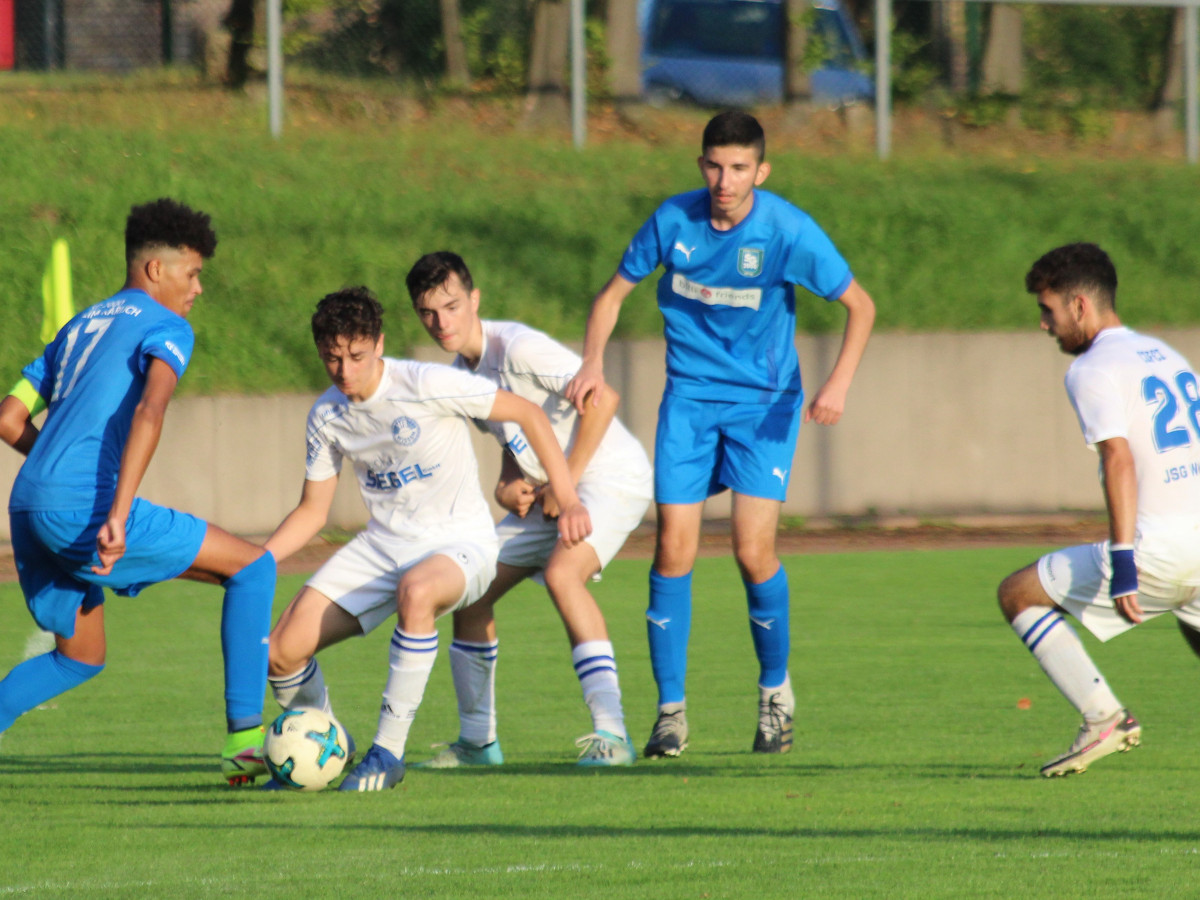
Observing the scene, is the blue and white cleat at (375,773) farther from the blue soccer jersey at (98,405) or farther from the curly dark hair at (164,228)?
the curly dark hair at (164,228)

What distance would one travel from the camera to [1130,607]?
508 centimetres

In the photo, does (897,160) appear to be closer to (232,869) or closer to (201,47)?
(201,47)

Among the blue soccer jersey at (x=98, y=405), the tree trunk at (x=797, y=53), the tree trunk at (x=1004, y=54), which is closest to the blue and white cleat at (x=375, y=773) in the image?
the blue soccer jersey at (x=98, y=405)

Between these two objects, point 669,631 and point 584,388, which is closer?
point 584,388

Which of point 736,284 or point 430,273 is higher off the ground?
point 430,273

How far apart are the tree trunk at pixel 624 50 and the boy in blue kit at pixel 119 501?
13753 millimetres

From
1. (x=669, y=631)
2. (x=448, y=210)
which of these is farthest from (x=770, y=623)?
(x=448, y=210)

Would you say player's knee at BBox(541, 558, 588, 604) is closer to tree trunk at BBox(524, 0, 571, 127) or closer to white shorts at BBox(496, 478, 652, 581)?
white shorts at BBox(496, 478, 652, 581)

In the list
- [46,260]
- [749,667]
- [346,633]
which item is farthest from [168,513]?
[46,260]

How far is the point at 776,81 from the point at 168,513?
50.4 feet

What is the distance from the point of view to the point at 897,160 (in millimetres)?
19031

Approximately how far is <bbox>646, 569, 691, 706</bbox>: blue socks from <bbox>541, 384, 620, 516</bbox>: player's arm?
1.92 ft

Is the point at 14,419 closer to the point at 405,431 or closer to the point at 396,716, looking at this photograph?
the point at 405,431

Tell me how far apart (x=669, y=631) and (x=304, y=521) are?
4.72 ft
